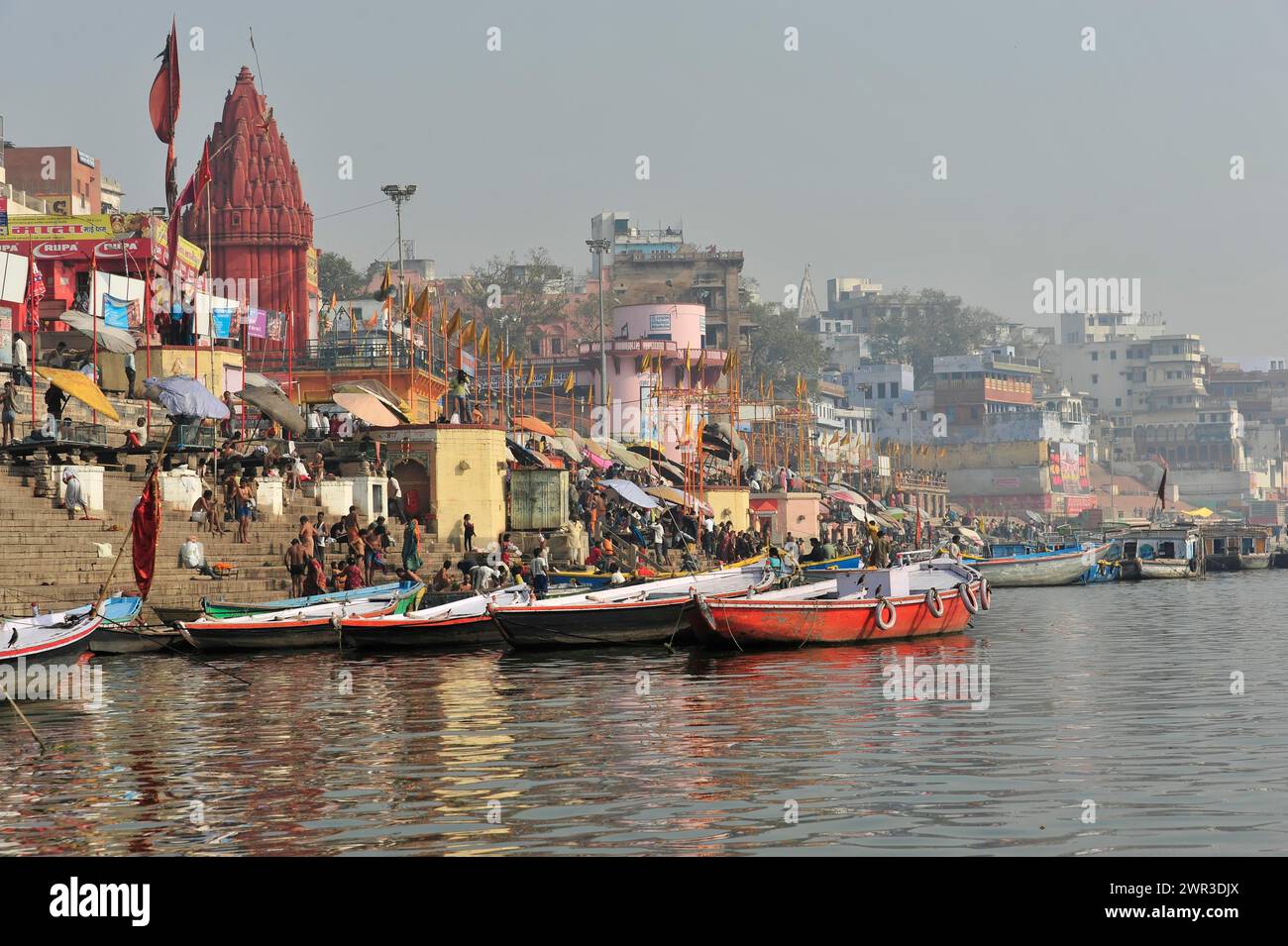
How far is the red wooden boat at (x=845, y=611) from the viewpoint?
2344 cm

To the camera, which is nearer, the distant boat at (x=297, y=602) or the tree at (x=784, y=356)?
the distant boat at (x=297, y=602)

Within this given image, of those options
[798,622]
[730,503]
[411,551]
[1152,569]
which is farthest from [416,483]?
[1152,569]

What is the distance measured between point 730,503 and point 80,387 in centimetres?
2623

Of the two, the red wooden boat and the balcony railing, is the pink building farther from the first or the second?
the red wooden boat

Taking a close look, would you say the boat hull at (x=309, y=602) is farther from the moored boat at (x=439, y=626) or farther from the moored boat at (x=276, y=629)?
the moored boat at (x=439, y=626)

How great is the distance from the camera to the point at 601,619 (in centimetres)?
2383

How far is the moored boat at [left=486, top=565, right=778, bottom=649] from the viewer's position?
76.4 feet

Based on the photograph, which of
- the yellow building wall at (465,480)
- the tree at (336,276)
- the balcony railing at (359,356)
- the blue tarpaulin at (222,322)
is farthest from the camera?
the tree at (336,276)

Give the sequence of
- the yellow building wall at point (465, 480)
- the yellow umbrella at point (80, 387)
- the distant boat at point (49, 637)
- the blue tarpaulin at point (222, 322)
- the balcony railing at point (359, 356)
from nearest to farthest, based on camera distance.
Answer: the distant boat at point (49, 637), the yellow umbrella at point (80, 387), the yellow building wall at point (465, 480), the blue tarpaulin at point (222, 322), the balcony railing at point (359, 356)

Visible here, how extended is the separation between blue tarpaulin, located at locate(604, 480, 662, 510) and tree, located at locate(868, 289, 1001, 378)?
4563 inches

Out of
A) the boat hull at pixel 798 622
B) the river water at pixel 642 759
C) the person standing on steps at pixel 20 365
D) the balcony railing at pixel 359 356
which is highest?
the balcony railing at pixel 359 356

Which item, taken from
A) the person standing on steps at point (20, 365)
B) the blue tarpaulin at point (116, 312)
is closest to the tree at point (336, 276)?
the blue tarpaulin at point (116, 312)

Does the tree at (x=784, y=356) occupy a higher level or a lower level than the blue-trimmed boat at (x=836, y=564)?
higher

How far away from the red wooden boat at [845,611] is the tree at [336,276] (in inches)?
2520
